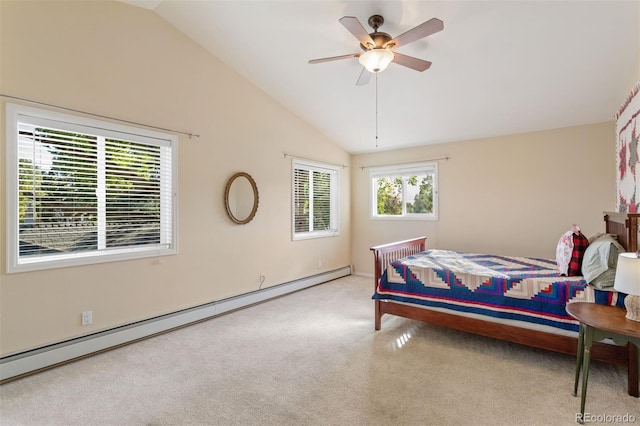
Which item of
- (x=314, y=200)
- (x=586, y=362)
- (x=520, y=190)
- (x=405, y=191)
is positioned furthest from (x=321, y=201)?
(x=586, y=362)

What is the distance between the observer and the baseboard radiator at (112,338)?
2430mm

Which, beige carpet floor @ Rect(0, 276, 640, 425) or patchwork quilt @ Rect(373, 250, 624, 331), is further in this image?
patchwork quilt @ Rect(373, 250, 624, 331)

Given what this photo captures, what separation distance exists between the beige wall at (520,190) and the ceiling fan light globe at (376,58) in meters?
2.78

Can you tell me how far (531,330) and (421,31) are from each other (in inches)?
96.3

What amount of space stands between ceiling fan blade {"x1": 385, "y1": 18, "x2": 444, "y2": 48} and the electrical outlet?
3363mm

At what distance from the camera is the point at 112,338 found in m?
2.90

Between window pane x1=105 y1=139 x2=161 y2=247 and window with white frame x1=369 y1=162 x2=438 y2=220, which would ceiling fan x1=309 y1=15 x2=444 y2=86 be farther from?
Answer: window with white frame x1=369 y1=162 x2=438 y2=220

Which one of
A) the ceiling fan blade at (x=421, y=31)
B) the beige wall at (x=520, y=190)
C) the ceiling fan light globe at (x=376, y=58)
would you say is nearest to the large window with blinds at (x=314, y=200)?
the beige wall at (x=520, y=190)

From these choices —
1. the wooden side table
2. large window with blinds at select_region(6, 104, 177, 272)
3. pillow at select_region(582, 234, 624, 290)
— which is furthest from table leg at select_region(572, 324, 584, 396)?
large window with blinds at select_region(6, 104, 177, 272)

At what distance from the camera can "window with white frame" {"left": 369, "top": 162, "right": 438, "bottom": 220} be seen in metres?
5.12

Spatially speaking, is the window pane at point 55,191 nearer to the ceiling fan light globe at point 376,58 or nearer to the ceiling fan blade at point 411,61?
the ceiling fan light globe at point 376,58

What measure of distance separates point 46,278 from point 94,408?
3.94ft

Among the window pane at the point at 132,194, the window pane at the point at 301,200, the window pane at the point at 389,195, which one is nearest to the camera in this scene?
the window pane at the point at 132,194

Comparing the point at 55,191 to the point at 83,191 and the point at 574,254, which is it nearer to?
the point at 83,191
